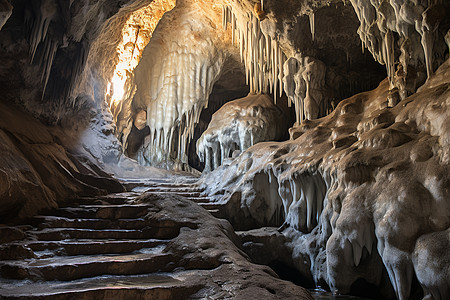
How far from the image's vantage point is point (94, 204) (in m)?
8.37

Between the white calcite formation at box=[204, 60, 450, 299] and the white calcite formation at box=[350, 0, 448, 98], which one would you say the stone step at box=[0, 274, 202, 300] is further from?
the white calcite formation at box=[350, 0, 448, 98]

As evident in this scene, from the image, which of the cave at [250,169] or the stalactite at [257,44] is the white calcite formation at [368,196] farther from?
the stalactite at [257,44]

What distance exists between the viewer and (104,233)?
236 inches

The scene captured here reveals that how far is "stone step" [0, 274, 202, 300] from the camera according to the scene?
3.50 meters

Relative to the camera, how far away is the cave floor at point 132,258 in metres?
3.88

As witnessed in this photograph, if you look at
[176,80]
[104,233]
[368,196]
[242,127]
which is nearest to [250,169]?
[368,196]

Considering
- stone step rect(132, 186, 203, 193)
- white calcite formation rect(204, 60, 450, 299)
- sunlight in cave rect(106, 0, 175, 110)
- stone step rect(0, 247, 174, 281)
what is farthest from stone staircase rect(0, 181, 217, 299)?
sunlight in cave rect(106, 0, 175, 110)

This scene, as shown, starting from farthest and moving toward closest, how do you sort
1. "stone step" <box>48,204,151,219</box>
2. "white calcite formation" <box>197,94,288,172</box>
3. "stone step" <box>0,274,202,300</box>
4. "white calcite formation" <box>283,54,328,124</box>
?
"white calcite formation" <box>197,94,288,172</box> < "white calcite formation" <box>283,54,328,124</box> < "stone step" <box>48,204,151,219</box> < "stone step" <box>0,274,202,300</box>

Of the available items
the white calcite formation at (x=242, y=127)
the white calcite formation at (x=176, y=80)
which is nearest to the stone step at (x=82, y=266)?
the white calcite formation at (x=242, y=127)

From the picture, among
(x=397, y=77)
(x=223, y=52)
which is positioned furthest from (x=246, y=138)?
(x=397, y=77)

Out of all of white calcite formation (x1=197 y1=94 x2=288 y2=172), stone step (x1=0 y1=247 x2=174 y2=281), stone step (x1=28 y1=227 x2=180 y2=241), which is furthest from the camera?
white calcite formation (x1=197 y1=94 x2=288 y2=172)

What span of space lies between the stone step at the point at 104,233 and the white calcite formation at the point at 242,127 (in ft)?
32.6

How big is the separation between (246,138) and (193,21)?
7039 mm

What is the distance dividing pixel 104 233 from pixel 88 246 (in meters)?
0.65
